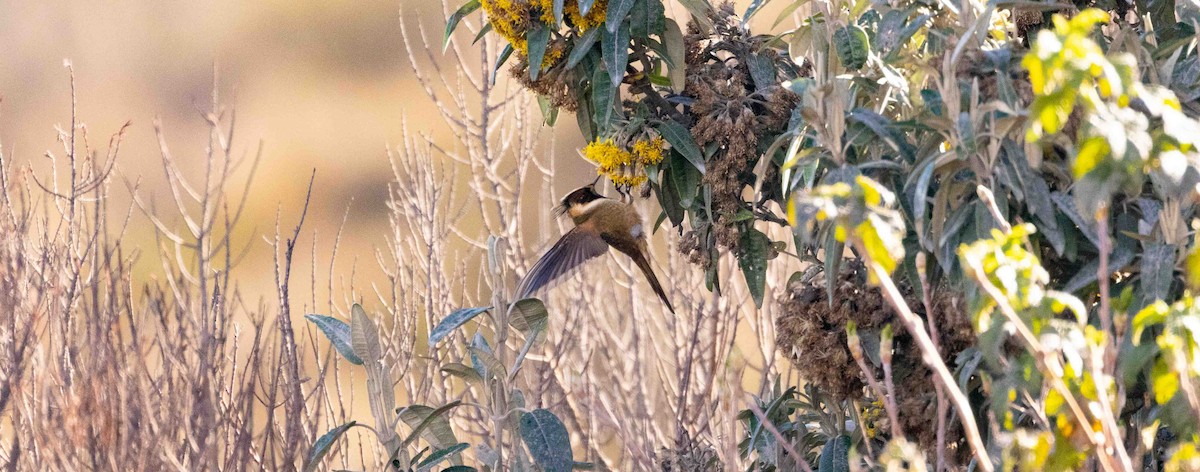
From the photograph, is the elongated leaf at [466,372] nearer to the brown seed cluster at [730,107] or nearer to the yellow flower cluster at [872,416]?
the brown seed cluster at [730,107]

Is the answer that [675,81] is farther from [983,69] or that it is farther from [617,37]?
[983,69]

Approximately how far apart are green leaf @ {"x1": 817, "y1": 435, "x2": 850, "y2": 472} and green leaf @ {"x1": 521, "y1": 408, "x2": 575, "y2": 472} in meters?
0.47

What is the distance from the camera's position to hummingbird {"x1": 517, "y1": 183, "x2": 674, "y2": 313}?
2.76 metres

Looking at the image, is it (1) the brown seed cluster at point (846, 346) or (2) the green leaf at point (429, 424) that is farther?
(2) the green leaf at point (429, 424)

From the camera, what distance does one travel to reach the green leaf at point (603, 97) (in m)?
2.18

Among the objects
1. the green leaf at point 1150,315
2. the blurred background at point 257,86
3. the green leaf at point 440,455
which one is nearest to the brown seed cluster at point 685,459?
the green leaf at point 440,455

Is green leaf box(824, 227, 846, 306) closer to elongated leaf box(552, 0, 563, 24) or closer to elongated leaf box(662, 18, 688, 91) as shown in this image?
elongated leaf box(662, 18, 688, 91)

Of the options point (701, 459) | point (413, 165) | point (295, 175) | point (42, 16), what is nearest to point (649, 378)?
point (413, 165)

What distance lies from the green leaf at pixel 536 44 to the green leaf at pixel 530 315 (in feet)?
1.46

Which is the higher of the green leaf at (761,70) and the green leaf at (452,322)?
the green leaf at (761,70)

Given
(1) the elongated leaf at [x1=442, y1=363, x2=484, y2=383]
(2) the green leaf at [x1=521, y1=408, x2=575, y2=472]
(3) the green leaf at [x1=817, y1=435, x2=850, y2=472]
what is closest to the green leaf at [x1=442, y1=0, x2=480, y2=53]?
(1) the elongated leaf at [x1=442, y1=363, x2=484, y2=383]

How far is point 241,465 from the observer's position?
2045 millimetres

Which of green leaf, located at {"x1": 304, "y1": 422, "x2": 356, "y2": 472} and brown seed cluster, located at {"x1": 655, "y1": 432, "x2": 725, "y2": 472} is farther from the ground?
green leaf, located at {"x1": 304, "y1": 422, "x2": 356, "y2": 472}

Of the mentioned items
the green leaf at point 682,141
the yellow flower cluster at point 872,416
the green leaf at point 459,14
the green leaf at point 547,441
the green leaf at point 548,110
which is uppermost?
the green leaf at point 459,14
